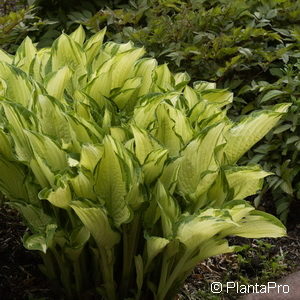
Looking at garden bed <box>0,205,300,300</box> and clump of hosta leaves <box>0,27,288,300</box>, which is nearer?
clump of hosta leaves <box>0,27,288,300</box>

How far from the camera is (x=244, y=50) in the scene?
3289mm

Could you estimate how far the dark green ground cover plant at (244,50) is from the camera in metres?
3.07

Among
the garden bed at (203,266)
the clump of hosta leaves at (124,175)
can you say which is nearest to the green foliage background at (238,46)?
the garden bed at (203,266)

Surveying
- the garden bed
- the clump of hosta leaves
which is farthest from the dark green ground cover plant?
the clump of hosta leaves

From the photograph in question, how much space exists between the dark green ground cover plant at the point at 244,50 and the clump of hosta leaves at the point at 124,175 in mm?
967

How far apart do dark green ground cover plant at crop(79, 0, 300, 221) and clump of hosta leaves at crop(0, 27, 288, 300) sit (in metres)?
0.97

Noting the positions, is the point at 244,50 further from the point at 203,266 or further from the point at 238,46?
the point at 203,266

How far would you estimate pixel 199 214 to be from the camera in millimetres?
1803

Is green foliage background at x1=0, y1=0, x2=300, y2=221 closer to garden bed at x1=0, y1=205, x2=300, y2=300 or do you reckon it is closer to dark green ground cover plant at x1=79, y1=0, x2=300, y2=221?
dark green ground cover plant at x1=79, y1=0, x2=300, y2=221

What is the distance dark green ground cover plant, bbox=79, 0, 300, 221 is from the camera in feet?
10.1

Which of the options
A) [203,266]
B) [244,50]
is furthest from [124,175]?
[244,50]

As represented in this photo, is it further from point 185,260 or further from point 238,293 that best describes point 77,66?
point 238,293

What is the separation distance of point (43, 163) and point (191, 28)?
1.89 m

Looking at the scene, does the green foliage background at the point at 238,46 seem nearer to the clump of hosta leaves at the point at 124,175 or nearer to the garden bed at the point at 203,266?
the garden bed at the point at 203,266
